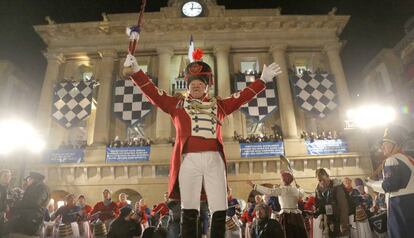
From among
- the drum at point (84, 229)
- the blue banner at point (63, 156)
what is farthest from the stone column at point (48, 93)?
the drum at point (84, 229)

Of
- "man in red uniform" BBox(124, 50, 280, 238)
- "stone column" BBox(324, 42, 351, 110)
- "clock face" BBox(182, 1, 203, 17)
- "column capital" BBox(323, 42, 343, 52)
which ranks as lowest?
"man in red uniform" BBox(124, 50, 280, 238)

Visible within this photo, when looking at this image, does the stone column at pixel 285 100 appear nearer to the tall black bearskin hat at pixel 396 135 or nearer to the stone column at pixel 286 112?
the stone column at pixel 286 112

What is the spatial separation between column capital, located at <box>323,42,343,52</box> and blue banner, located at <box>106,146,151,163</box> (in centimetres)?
1646

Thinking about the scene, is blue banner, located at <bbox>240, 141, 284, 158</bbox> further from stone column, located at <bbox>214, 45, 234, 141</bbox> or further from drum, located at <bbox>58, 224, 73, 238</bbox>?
drum, located at <bbox>58, 224, 73, 238</bbox>

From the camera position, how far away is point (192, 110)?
12.0ft

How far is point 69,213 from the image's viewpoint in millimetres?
10070

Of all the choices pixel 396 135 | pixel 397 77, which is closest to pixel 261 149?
pixel 396 135

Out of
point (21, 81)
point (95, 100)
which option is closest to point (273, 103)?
point (95, 100)

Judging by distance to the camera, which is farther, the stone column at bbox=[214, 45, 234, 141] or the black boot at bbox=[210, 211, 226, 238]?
the stone column at bbox=[214, 45, 234, 141]

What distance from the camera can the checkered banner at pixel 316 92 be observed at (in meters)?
20.8

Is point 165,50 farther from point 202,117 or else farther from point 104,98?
point 202,117

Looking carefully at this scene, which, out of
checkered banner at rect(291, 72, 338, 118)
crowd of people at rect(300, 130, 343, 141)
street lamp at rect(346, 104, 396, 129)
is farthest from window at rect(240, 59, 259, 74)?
street lamp at rect(346, 104, 396, 129)

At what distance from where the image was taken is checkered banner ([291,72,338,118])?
2084 centimetres

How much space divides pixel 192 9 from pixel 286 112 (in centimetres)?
1178
